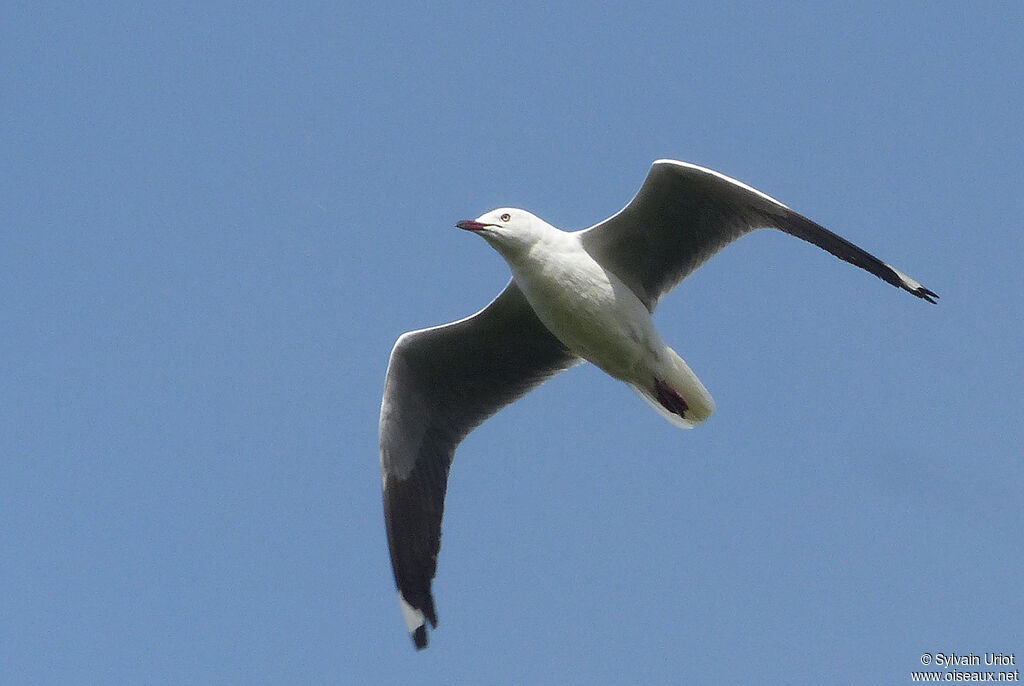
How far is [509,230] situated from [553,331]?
33.9 inches

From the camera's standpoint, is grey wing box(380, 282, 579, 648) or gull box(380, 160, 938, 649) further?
grey wing box(380, 282, 579, 648)

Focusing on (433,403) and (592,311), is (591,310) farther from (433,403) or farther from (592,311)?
(433,403)

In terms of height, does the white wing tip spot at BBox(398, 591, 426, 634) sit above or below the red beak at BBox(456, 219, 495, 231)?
below

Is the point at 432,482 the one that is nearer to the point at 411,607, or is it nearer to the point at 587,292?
the point at 411,607

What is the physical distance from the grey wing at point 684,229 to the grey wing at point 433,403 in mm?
967

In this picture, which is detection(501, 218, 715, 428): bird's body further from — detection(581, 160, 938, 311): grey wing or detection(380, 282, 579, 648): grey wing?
detection(380, 282, 579, 648): grey wing

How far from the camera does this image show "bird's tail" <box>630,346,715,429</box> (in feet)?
33.0

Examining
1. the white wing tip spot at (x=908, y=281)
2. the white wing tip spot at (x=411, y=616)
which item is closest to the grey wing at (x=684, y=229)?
the white wing tip spot at (x=908, y=281)

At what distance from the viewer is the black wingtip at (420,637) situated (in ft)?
35.6

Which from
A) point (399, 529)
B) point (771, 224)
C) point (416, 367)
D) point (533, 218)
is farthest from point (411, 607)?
point (771, 224)

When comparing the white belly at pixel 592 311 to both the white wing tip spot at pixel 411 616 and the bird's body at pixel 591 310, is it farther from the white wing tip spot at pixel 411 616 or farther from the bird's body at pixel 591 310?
the white wing tip spot at pixel 411 616

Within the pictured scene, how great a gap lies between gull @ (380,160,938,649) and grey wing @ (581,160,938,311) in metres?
0.01

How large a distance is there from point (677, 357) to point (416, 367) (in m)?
2.21

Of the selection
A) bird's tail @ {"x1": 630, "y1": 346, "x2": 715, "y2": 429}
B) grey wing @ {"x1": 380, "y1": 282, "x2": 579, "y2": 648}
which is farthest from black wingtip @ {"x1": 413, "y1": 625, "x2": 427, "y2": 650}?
bird's tail @ {"x1": 630, "y1": 346, "x2": 715, "y2": 429}
